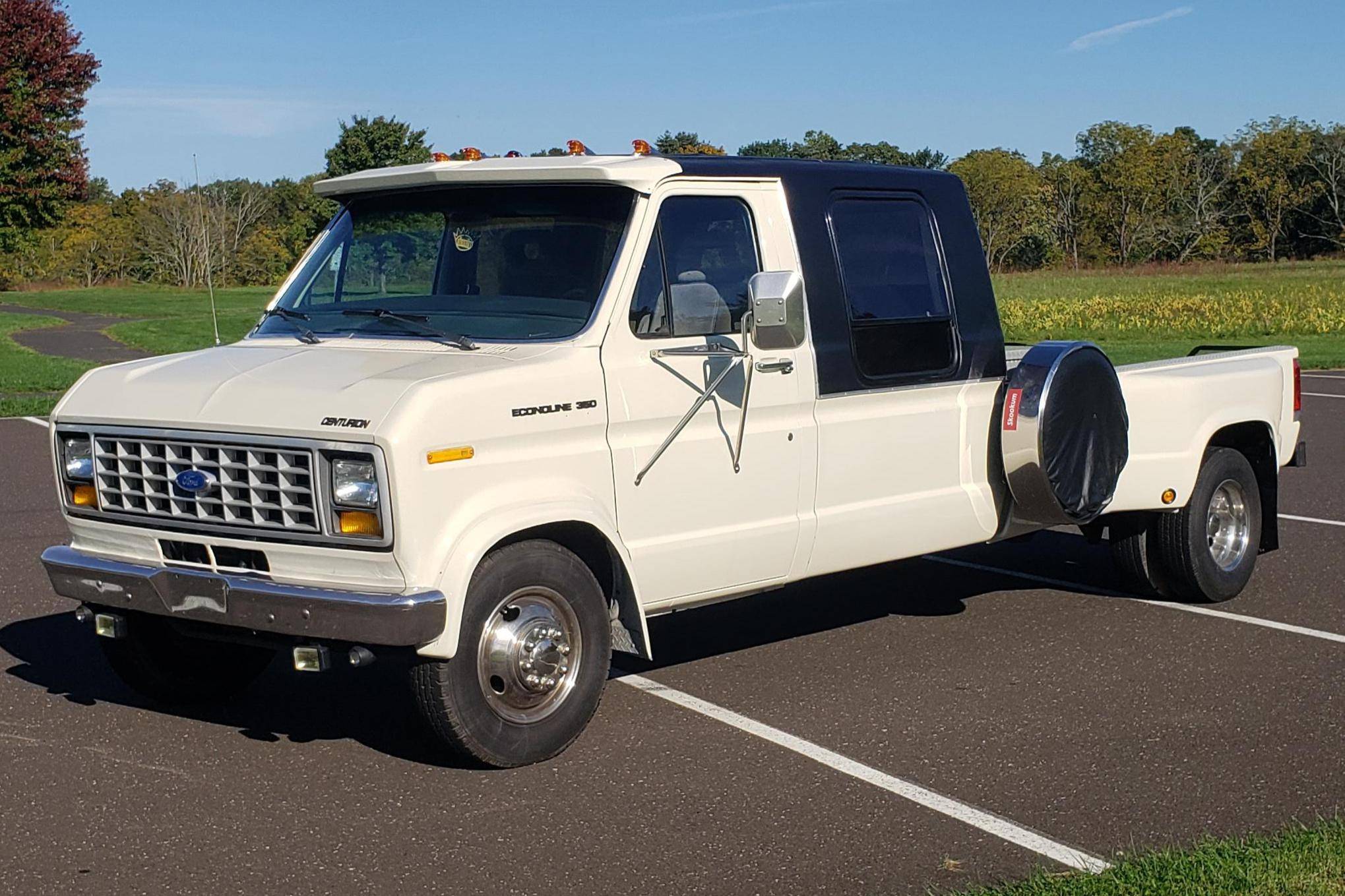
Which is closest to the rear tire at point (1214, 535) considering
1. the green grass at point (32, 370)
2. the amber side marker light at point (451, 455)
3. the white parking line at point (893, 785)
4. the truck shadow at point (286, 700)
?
the white parking line at point (893, 785)

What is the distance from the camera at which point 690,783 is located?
570 cm

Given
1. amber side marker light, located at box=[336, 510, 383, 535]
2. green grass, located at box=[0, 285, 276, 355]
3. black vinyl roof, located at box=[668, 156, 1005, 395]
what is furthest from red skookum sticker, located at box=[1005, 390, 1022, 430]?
green grass, located at box=[0, 285, 276, 355]

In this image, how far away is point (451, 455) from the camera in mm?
5477

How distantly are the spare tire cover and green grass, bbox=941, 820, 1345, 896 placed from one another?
8.68ft

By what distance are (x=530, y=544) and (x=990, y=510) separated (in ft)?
8.84

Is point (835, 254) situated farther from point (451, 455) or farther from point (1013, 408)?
point (451, 455)

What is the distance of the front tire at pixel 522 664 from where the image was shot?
559 cm

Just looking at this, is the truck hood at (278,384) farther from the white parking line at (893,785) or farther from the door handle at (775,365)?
the white parking line at (893,785)

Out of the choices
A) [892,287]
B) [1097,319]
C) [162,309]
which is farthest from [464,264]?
[162,309]

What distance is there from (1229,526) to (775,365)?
3.63 meters

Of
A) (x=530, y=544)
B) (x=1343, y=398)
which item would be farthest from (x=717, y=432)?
(x=1343, y=398)

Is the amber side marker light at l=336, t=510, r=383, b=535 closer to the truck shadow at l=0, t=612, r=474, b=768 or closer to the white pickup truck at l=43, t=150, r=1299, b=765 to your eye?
the white pickup truck at l=43, t=150, r=1299, b=765

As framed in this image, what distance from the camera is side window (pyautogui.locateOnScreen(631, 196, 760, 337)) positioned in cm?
630

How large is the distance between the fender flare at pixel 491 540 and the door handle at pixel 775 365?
97 cm
